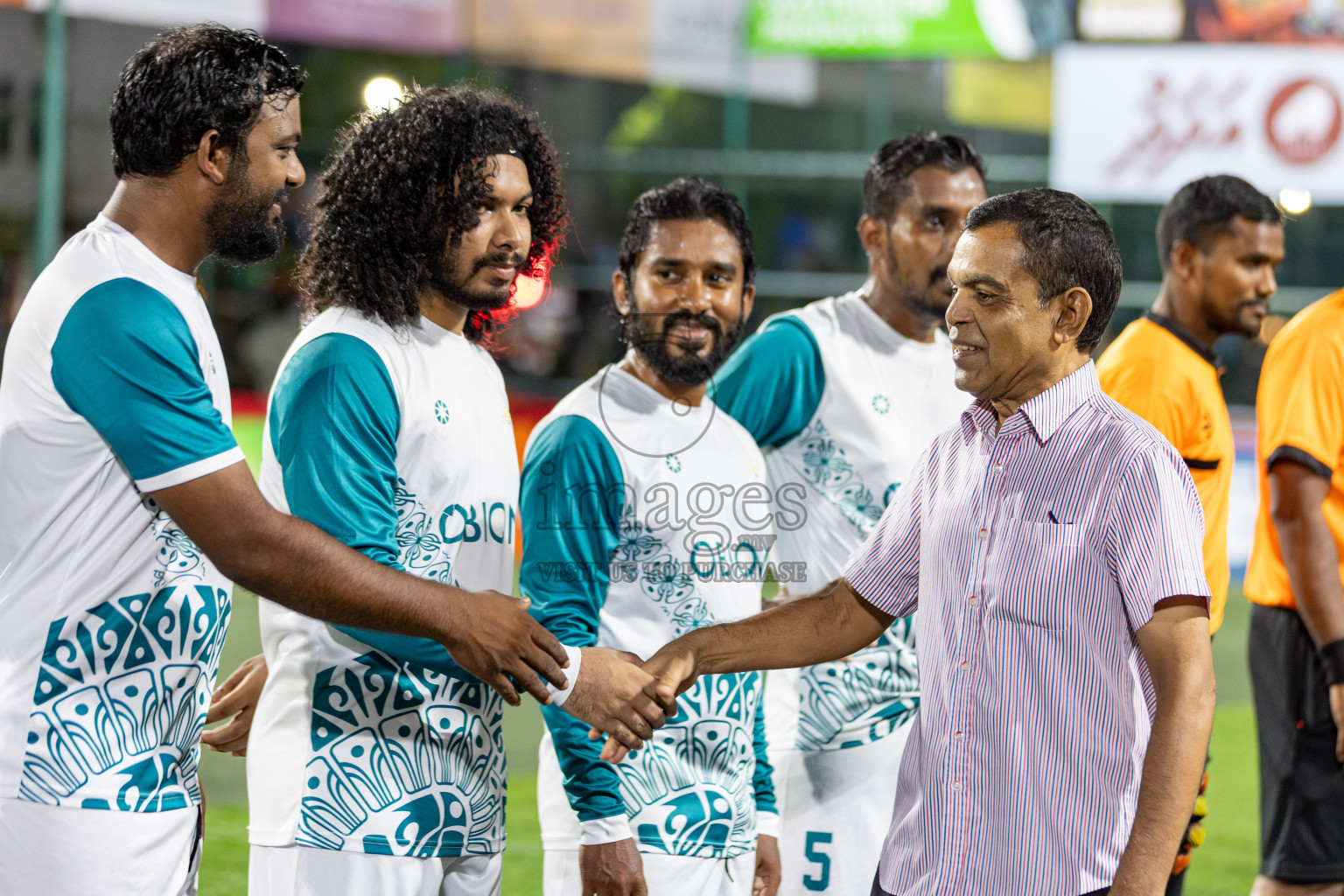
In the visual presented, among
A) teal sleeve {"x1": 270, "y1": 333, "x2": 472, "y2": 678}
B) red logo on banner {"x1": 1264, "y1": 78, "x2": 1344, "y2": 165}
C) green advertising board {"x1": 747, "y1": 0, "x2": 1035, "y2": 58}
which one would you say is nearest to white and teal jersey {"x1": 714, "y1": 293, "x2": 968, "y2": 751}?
teal sleeve {"x1": 270, "y1": 333, "x2": 472, "y2": 678}

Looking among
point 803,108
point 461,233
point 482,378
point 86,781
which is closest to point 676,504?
point 482,378

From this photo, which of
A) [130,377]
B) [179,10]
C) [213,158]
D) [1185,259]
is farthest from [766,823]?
[179,10]

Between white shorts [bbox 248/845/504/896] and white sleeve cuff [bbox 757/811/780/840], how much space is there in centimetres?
89

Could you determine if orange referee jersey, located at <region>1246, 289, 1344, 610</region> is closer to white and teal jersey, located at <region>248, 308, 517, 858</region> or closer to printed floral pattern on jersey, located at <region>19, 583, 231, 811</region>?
white and teal jersey, located at <region>248, 308, 517, 858</region>

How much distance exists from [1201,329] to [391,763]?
118 inches

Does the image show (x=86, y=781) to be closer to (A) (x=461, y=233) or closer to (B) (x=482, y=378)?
(B) (x=482, y=378)

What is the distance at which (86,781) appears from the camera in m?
2.46

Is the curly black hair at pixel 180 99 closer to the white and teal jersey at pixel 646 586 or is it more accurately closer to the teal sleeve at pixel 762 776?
the white and teal jersey at pixel 646 586

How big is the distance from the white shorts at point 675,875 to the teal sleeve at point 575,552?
0.61ft

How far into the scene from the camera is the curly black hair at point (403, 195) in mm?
3068

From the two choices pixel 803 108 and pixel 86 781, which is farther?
pixel 803 108

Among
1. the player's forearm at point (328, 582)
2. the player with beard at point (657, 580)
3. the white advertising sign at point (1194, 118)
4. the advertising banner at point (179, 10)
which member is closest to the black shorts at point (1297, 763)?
the player with beard at point (657, 580)

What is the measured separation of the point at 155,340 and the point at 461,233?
869mm

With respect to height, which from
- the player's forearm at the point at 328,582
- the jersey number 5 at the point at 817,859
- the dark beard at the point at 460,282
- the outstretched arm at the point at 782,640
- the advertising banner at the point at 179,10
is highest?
the advertising banner at the point at 179,10
